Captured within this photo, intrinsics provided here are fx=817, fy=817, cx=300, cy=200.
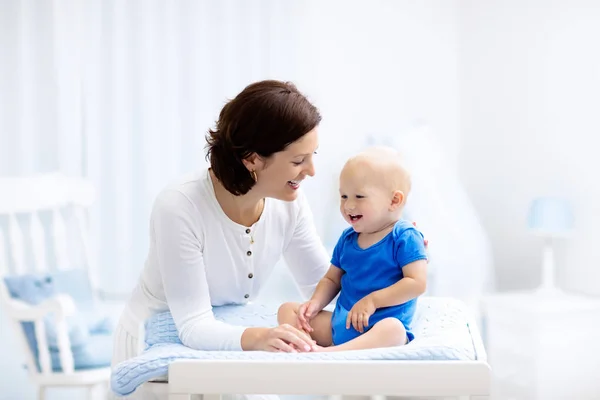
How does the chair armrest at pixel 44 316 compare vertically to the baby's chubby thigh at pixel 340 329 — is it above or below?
below

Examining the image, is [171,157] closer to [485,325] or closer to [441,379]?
[485,325]

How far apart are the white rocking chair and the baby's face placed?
1261 mm

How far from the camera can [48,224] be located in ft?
11.6

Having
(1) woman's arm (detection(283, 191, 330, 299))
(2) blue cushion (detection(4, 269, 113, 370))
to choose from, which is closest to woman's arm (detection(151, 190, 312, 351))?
(1) woman's arm (detection(283, 191, 330, 299))

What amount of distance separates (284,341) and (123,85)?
2.39 metres

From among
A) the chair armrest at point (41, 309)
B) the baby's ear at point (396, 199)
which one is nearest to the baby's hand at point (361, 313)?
the baby's ear at point (396, 199)

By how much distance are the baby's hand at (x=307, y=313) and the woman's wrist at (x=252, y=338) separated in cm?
16

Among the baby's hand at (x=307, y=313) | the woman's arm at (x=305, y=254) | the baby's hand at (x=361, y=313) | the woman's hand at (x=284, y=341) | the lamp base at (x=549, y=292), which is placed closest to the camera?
the woman's hand at (x=284, y=341)

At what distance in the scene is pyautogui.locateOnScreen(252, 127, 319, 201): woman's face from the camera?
1691 mm

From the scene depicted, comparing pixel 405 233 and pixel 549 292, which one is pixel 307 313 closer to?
pixel 405 233

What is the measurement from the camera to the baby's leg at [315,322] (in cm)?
172

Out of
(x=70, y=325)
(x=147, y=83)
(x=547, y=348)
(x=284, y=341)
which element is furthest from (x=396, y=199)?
(x=147, y=83)

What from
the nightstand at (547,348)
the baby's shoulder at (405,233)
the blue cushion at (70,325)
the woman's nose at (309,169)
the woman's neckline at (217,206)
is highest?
the woman's nose at (309,169)

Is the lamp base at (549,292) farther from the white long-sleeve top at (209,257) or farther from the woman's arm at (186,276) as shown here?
the woman's arm at (186,276)
